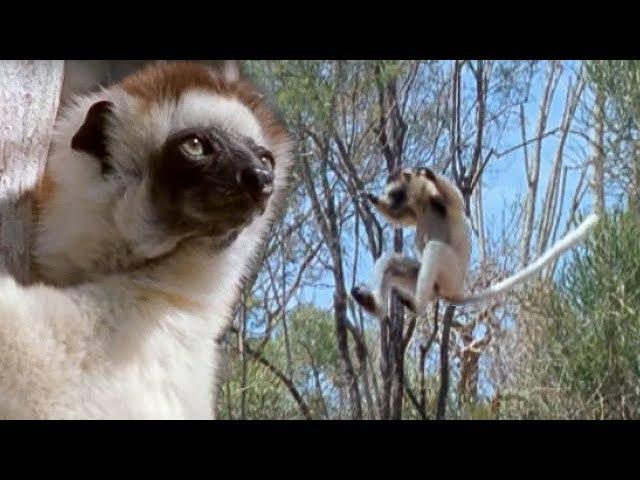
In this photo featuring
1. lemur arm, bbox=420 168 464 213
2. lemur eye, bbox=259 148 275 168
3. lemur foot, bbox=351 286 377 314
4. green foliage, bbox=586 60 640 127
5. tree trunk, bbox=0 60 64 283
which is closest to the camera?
tree trunk, bbox=0 60 64 283

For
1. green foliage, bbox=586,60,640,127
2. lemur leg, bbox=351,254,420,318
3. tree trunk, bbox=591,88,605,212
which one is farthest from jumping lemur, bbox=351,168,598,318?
green foliage, bbox=586,60,640,127

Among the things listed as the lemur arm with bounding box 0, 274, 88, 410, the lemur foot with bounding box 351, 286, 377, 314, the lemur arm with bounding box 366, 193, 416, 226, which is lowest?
the lemur arm with bounding box 0, 274, 88, 410

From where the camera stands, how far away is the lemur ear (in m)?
1.04

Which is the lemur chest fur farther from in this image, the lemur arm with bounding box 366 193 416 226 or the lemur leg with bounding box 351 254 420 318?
the lemur leg with bounding box 351 254 420 318

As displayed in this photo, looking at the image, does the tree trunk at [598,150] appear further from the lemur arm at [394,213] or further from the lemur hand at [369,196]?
the lemur hand at [369,196]

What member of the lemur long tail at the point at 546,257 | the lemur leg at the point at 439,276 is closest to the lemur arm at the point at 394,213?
the lemur leg at the point at 439,276

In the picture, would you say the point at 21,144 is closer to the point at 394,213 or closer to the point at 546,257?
the point at 546,257

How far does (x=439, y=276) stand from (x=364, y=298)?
15.3 inches

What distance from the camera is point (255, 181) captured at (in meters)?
1.01

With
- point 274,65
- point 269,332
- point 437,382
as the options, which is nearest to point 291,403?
point 269,332

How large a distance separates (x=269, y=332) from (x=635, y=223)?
180cm

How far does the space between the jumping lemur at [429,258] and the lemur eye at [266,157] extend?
116 inches

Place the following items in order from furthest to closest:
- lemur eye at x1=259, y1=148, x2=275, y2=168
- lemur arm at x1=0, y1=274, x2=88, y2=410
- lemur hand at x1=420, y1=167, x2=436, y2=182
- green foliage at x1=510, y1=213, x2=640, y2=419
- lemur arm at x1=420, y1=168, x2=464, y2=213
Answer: lemur hand at x1=420, y1=167, x2=436, y2=182 < lemur arm at x1=420, y1=168, x2=464, y2=213 < green foliage at x1=510, y1=213, x2=640, y2=419 < lemur eye at x1=259, y1=148, x2=275, y2=168 < lemur arm at x1=0, y1=274, x2=88, y2=410

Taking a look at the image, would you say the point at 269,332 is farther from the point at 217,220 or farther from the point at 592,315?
the point at 217,220
